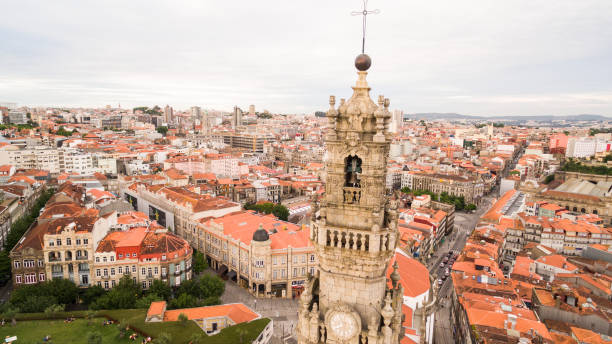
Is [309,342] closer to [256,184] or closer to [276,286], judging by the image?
[276,286]

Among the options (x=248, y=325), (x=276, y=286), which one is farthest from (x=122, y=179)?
(x=248, y=325)

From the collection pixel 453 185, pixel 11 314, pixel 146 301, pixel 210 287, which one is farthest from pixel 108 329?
pixel 453 185

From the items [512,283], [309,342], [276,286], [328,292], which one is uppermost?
[328,292]

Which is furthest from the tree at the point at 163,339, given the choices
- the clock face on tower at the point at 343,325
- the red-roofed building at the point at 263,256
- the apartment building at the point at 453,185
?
the apartment building at the point at 453,185

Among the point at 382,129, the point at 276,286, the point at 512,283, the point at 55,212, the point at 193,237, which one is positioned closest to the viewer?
the point at 382,129

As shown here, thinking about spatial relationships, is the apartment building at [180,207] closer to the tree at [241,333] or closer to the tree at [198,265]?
the tree at [198,265]

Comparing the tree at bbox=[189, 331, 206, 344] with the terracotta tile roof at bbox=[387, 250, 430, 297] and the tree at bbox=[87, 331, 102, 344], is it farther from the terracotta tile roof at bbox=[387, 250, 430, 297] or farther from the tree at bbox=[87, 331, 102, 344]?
the terracotta tile roof at bbox=[387, 250, 430, 297]

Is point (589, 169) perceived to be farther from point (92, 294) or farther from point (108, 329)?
point (92, 294)
